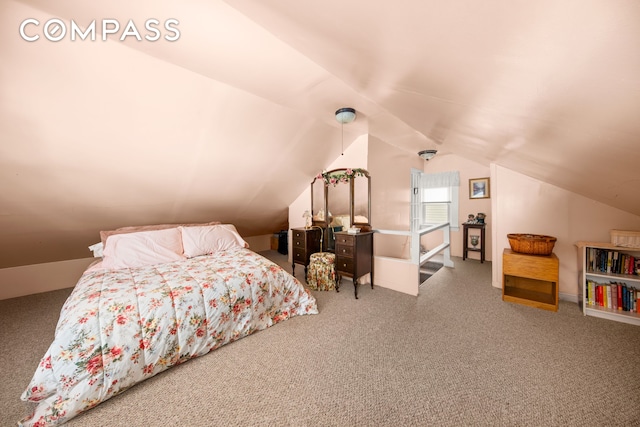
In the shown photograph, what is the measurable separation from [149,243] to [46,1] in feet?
6.76

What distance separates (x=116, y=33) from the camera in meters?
1.47

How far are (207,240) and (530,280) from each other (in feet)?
13.8

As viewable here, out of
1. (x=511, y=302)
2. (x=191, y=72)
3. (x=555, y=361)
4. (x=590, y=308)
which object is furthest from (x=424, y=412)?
(x=191, y=72)

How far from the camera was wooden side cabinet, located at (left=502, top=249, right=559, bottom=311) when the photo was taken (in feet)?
7.96

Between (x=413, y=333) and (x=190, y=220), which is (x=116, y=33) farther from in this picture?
(x=413, y=333)

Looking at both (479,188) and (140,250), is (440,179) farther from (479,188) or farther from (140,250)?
(140,250)

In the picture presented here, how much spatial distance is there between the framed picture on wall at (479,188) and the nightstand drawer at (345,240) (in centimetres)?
329

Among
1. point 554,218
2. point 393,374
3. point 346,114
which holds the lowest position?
point 393,374

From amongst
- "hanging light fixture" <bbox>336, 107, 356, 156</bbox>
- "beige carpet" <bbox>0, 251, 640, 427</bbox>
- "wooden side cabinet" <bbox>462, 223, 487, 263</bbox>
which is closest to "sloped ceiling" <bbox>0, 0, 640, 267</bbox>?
"hanging light fixture" <bbox>336, 107, 356, 156</bbox>

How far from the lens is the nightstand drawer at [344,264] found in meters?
2.98

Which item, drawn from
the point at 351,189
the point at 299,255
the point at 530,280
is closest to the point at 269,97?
the point at 351,189

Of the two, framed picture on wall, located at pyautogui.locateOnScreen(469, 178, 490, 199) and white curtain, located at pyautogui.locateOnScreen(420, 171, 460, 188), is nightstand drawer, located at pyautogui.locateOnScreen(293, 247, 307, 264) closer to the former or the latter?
white curtain, located at pyautogui.locateOnScreen(420, 171, 460, 188)

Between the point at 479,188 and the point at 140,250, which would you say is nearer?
the point at 140,250

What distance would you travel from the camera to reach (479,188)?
14.9 ft
